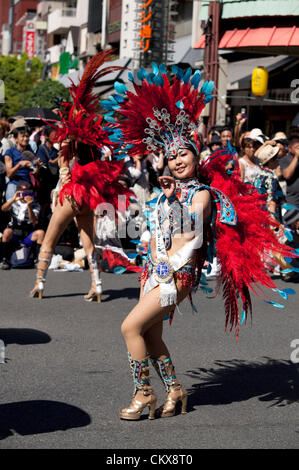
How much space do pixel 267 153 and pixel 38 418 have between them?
6.46 metres

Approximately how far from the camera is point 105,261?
1148 centimetres

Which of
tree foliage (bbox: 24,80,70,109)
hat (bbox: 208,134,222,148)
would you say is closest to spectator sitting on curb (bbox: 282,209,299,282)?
hat (bbox: 208,134,222,148)

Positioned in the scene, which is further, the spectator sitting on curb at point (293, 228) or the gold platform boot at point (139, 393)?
the spectator sitting on curb at point (293, 228)

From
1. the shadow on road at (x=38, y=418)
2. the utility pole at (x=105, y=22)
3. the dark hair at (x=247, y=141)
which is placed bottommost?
the shadow on road at (x=38, y=418)

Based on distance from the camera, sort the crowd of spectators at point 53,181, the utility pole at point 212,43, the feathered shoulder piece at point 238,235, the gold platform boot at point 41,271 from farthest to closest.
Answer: the utility pole at point 212,43 < the crowd of spectators at point 53,181 < the gold platform boot at point 41,271 < the feathered shoulder piece at point 238,235

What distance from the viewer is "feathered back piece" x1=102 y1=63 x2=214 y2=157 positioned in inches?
198

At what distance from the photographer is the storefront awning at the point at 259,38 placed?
19469mm

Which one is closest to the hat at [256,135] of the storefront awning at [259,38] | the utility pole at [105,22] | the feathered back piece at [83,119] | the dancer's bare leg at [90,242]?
the dancer's bare leg at [90,242]

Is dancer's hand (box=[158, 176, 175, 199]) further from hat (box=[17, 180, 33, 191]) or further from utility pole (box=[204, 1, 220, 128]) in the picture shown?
utility pole (box=[204, 1, 220, 128])

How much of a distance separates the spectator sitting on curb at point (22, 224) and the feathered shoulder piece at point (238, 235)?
6397 mm

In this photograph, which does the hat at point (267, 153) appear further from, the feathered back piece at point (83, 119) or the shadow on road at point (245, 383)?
the shadow on road at point (245, 383)

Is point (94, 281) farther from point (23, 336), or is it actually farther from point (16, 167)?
point (16, 167)

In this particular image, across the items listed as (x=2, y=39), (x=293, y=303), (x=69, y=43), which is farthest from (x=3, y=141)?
(x=2, y=39)

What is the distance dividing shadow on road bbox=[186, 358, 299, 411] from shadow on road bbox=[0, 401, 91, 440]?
32.7 inches
